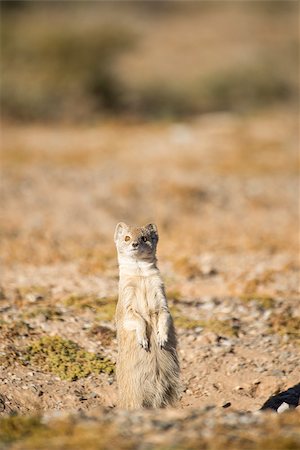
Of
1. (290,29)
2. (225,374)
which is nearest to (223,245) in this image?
(225,374)

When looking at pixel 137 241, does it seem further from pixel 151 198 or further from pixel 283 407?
pixel 151 198

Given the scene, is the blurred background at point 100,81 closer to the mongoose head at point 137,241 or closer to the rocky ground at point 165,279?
the rocky ground at point 165,279

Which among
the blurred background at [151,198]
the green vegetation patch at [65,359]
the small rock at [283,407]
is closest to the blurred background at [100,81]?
the blurred background at [151,198]

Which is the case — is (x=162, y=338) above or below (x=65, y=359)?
above

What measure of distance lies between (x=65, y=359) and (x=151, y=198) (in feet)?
23.6

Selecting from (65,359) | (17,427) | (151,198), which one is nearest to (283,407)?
(65,359)

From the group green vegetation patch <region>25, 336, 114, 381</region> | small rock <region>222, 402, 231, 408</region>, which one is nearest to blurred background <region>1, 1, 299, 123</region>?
green vegetation patch <region>25, 336, 114, 381</region>

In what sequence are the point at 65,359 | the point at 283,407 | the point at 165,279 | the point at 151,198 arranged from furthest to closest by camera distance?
1. the point at 151,198
2. the point at 165,279
3. the point at 65,359
4. the point at 283,407

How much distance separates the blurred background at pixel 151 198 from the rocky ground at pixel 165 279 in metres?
0.03

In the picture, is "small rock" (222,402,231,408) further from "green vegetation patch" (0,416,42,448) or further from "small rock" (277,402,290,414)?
"green vegetation patch" (0,416,42,448)

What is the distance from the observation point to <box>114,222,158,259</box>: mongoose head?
5.77m

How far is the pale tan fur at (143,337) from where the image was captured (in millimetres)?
5664

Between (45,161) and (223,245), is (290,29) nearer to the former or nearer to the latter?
(45,161)

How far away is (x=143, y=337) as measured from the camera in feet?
18.4
